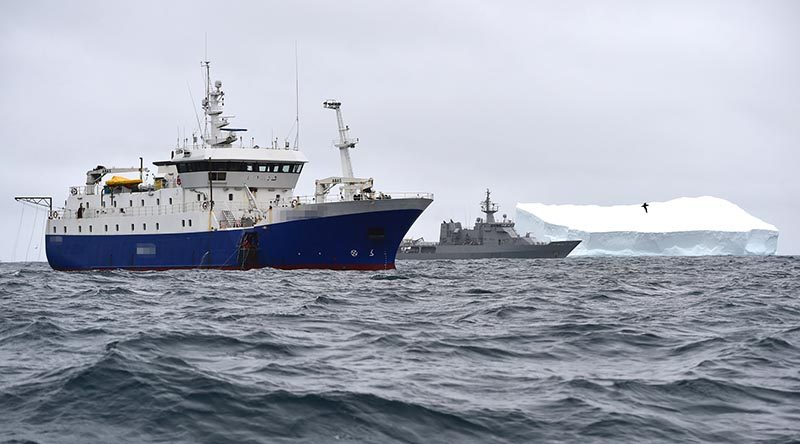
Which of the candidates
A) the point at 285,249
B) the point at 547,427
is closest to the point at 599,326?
the point at 547,427

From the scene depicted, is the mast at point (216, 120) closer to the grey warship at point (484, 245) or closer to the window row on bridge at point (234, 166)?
the window row on bridge at point (234, 166)

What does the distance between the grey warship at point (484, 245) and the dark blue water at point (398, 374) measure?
262ft

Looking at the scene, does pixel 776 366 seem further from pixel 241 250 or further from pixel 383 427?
pixel 241 250

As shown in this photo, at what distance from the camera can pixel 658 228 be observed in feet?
367

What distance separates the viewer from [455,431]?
8297 mm

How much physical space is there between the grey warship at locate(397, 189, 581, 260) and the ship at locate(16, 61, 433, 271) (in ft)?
162

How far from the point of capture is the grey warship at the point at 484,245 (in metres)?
99.3

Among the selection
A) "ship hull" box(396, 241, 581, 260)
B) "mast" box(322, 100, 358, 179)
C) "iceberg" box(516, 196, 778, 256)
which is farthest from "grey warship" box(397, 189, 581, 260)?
"mast" box(322, 100, 358, 179)

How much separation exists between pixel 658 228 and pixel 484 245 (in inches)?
1018

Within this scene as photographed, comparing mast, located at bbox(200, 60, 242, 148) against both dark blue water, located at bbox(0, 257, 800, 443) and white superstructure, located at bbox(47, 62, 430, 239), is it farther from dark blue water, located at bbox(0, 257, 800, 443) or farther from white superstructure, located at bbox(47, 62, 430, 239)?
dark blue water, located at bbox(0, 257, 800, 443)

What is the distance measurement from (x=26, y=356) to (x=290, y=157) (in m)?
37.7

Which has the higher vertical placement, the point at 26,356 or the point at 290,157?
the point at 290,157

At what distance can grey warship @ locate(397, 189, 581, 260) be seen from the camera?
9931cm

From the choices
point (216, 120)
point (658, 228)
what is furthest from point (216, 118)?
point (658, 228)
